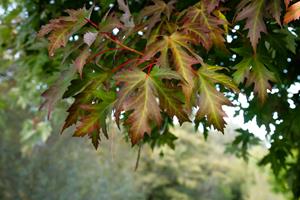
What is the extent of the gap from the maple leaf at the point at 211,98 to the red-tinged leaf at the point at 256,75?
179 millimetres

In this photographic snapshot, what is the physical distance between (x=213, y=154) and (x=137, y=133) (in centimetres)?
1789

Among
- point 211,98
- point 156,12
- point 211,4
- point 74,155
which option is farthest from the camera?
point 74,155

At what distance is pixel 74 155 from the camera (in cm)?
1202

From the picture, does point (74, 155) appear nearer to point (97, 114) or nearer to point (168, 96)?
point (97, 114)

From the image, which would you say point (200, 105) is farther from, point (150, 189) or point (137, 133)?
point (150, 189)

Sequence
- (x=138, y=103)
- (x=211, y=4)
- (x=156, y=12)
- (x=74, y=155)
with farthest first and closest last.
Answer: (x=74, y=155) → (x=156, y=12) → (x=211, y=4) → (x=138, y=103)

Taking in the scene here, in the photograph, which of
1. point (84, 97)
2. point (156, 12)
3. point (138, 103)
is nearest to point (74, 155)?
point (156, 12)

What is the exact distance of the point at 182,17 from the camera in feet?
A: 5.00

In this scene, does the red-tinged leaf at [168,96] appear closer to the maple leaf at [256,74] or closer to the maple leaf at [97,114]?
the maple leaf at [97,114]

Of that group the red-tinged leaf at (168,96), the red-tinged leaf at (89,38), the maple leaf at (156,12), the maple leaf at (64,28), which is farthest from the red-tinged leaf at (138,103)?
the maple leaf at (156,12)

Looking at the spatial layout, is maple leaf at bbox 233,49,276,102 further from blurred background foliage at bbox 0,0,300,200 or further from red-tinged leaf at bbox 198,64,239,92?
blurred background foliage at bbox 0,0,300,200

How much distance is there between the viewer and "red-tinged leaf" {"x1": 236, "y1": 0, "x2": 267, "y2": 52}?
51.0 inches

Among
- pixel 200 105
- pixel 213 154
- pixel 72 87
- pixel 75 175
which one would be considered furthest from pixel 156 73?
pixel 213 154

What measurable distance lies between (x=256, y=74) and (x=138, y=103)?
0.50 m
